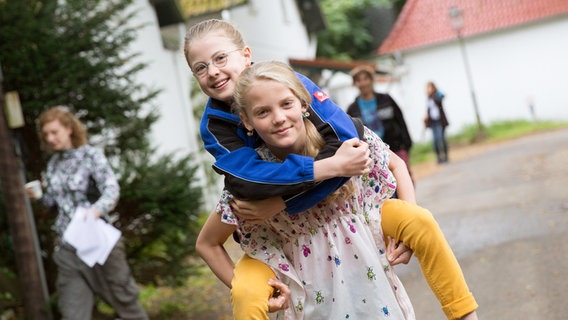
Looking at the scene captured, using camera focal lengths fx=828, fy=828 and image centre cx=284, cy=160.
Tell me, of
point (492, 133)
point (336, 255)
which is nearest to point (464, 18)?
point (492, 133)

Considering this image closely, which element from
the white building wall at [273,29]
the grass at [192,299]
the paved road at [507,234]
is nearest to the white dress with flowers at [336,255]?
the paved road at [507,234]

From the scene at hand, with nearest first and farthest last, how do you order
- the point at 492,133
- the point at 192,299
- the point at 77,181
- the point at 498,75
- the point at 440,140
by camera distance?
the point at 77,181
the point at 192,299
the point at 440,140
the point at 492,133
the point at 498,75

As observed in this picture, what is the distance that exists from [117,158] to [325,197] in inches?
191

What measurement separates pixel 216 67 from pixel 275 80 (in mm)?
364

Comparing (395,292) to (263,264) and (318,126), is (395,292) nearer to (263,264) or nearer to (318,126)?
(263,264)

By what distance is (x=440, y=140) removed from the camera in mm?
20297

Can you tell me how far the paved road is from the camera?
6.14 metres

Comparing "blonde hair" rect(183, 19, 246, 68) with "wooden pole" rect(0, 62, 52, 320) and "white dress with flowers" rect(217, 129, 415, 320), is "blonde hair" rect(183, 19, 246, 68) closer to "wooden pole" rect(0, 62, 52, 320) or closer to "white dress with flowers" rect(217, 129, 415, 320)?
"white dress with flowers" rect(217, 129, 415, 320)

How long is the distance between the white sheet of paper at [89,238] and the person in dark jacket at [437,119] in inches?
491

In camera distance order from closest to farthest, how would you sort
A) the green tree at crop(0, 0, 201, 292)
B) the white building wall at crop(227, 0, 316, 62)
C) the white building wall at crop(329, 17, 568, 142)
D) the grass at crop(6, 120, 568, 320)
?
the green tree at crop(0, 0, 201, 292)
the grass at crop(6, 120, 568, 320)
the white building wall at crop(227, 0, 316, 62)
the white building wall at crop(329, 17, 568, 142)

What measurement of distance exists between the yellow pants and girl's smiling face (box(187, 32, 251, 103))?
0.67m

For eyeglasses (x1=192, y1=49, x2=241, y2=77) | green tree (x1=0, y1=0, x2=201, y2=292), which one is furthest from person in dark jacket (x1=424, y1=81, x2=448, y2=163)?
eyeglasses (x1=192, y1=49, x2=241, y2=77)

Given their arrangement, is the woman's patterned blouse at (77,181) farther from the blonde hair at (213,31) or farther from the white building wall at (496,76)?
the white building wall at (496,76)

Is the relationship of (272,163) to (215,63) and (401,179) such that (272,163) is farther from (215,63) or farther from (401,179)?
(401,179)
